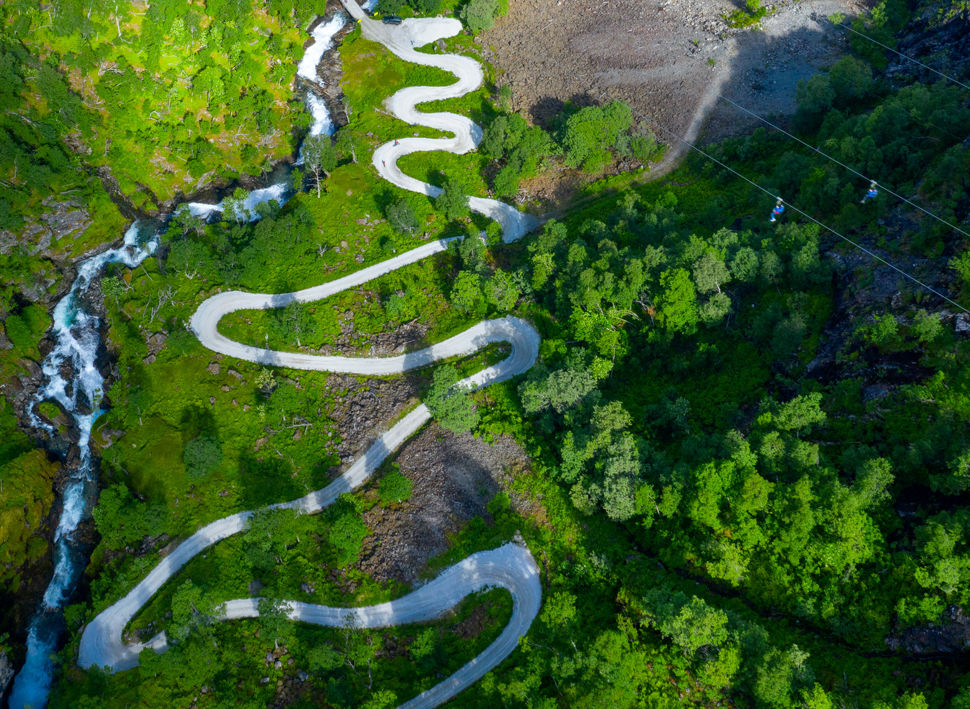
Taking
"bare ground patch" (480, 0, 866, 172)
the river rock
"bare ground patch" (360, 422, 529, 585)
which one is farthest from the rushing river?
"bare ground patch" (480, 0, 866, 172)

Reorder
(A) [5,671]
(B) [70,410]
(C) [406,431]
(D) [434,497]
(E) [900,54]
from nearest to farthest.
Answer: (A) [5,671], (D) [434,497], (C) [406,431], (B) [70,410], (E) [900,54]

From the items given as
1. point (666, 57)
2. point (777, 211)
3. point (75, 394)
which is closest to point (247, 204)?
point (75, 394)

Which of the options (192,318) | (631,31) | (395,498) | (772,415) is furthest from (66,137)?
(772,415)

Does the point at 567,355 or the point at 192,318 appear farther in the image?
the point at 192,318

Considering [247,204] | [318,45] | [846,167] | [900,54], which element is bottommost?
[247,204]

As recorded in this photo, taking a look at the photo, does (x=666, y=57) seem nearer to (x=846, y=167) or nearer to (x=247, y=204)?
(x=846, y=167)

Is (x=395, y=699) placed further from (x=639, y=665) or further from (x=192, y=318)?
(x=192, y=318)

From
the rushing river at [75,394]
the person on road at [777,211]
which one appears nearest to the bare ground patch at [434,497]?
the rushing river at [75,394]

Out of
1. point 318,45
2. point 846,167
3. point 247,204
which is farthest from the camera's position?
point 318,45
